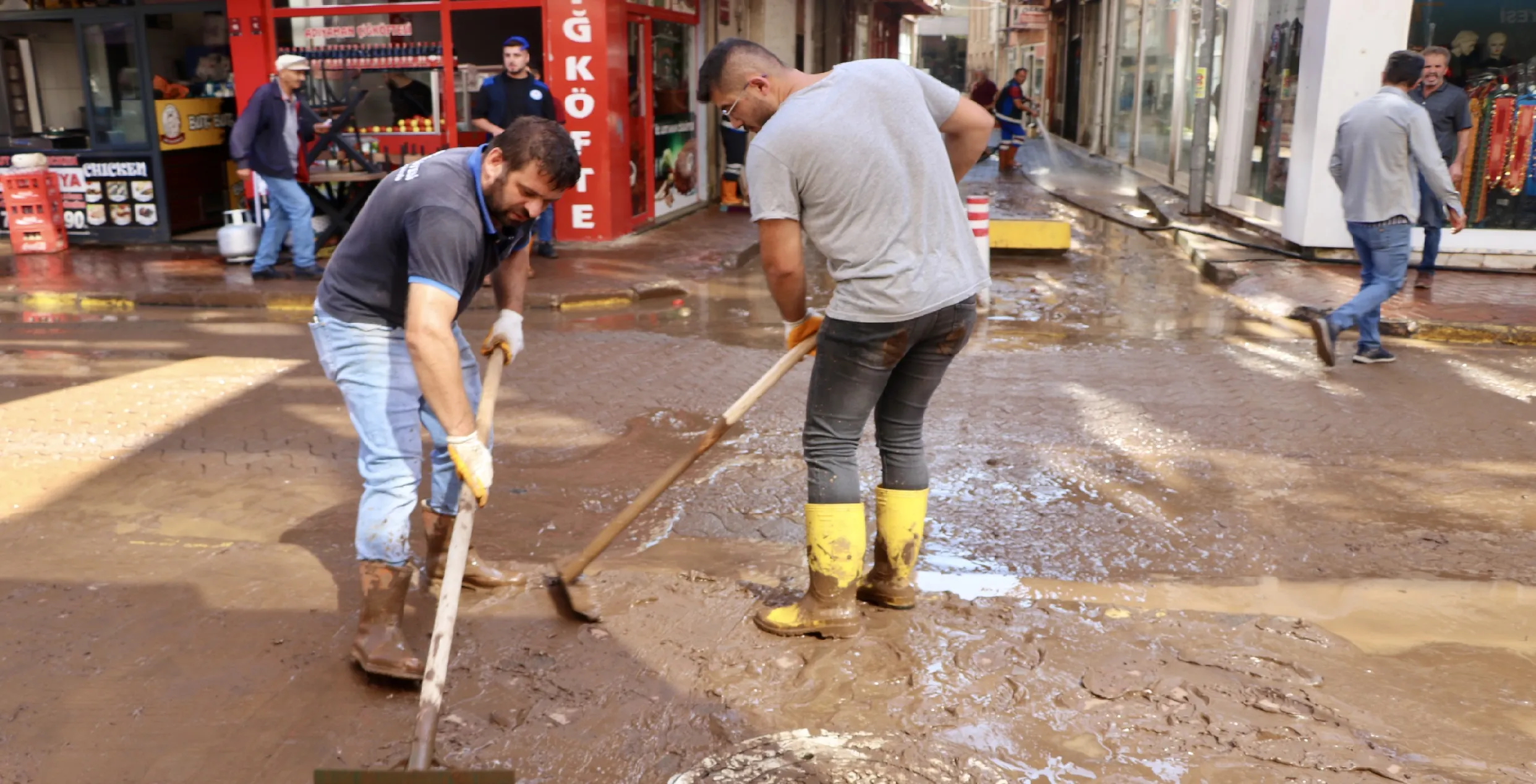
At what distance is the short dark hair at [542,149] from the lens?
123 inches

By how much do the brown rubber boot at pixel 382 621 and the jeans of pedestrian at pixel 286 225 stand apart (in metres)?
7.26

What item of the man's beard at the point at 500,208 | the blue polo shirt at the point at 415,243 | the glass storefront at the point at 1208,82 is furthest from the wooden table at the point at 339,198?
the glass storefront at the point at 1208,82

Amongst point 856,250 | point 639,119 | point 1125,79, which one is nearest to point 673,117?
point 639,119

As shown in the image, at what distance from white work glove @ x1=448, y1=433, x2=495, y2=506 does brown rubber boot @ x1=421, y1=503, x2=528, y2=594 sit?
734mm

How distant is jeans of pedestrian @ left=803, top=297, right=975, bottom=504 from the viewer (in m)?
3.42

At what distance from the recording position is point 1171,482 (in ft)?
16.7

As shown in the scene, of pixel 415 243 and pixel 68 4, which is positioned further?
pixel 68 4

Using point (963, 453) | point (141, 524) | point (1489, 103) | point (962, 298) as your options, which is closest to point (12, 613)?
point (141, 524)

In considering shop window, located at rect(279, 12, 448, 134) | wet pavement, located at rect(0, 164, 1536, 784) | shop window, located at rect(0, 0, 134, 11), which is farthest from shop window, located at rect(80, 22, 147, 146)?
wet pavement, located at rect(0, 164, 1536, 784)

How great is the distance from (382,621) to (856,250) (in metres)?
1.71

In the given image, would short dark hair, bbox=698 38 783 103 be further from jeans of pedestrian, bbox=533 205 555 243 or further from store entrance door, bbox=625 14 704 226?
store entrance door, bbox=625 14 704 226

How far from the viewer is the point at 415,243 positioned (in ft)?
10.1

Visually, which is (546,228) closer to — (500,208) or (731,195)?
(731,195)

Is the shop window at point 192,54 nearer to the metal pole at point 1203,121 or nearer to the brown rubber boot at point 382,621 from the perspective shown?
the metal pole at point 1203,121
